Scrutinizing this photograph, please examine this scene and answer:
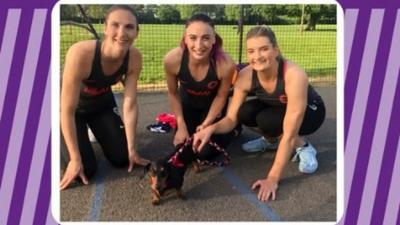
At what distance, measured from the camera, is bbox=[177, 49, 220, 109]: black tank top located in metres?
3.01

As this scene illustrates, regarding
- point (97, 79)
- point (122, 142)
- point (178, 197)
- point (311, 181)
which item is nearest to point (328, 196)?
point (311, 181)

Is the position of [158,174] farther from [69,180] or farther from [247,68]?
[247,68]

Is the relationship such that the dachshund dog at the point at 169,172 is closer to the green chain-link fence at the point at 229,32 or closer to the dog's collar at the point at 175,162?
the dog's collar at the point at 175,162

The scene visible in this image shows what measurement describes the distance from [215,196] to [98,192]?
2.43 feet

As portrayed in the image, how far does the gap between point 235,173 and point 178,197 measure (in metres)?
0.56

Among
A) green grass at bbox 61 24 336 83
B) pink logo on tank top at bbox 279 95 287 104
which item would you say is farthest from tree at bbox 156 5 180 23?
green grass at bbox 61 24 336 83

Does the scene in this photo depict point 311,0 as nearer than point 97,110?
Yes

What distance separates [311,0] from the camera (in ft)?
7.56

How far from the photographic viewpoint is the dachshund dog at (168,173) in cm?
254

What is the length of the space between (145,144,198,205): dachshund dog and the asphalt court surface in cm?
8

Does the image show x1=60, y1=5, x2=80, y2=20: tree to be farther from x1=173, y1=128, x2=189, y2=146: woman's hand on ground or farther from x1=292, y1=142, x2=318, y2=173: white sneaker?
x1=292, y1=142, x2=318, y2=173: white sneaker

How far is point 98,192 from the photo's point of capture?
2.77 meters

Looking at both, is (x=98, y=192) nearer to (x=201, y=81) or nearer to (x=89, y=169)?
(x=89, y=169)

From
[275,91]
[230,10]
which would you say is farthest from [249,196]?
[230,10]
